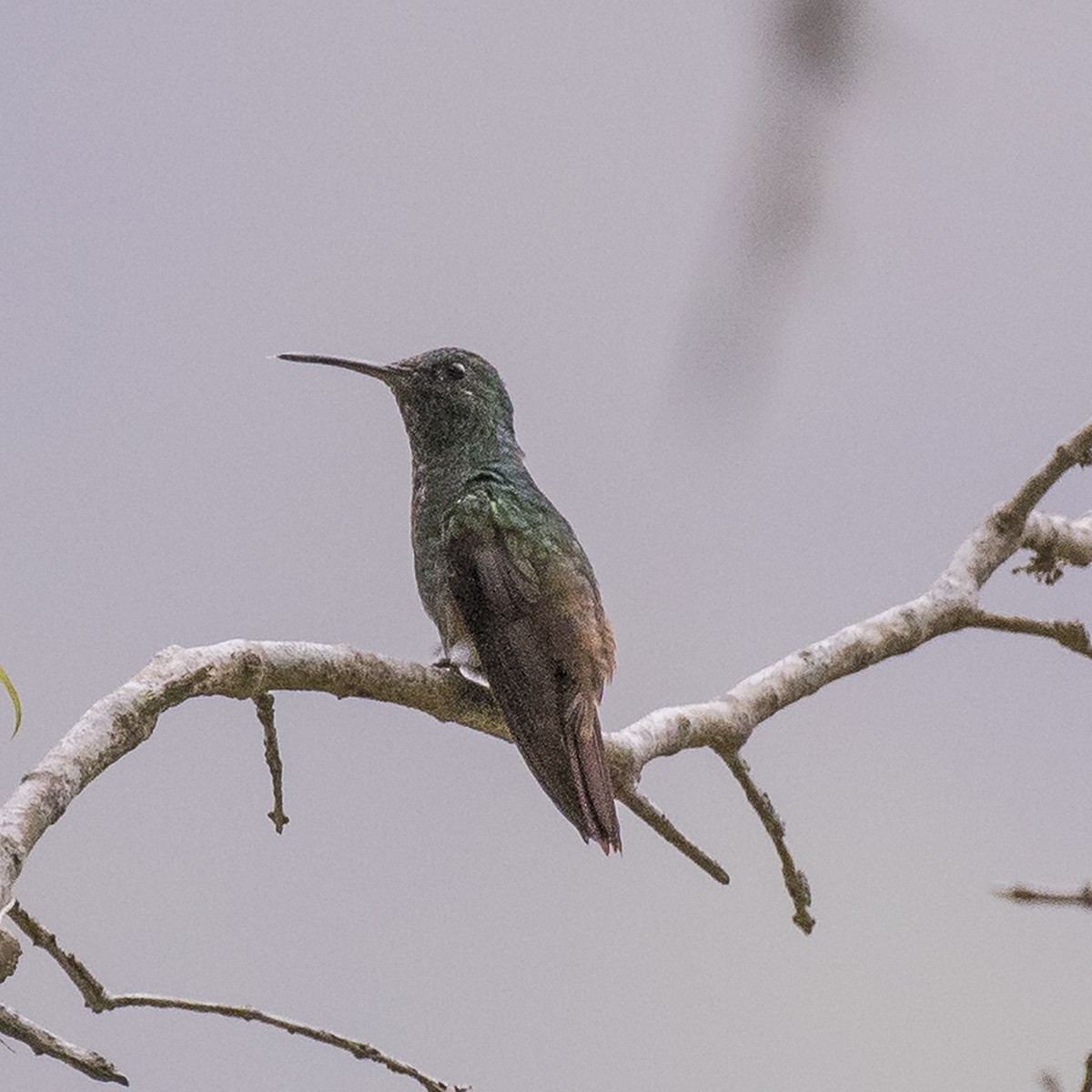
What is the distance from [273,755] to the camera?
2.92 m

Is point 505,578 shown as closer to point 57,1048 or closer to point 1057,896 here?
point 57,1048

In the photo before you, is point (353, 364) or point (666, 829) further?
point (353, 364)

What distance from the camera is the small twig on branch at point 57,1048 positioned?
1699mm

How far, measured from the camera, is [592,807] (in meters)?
3.18

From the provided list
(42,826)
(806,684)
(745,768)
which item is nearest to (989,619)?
(806,684)

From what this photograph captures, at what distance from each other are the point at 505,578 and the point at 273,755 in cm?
106

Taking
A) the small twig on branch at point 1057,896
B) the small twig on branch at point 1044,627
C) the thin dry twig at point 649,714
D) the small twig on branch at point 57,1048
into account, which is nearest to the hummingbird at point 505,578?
the thin dry twig at point 649,714

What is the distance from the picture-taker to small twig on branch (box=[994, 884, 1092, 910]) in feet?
4.53

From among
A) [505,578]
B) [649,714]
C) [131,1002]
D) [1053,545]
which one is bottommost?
[131,1002]

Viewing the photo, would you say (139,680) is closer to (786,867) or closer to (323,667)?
(323,667)

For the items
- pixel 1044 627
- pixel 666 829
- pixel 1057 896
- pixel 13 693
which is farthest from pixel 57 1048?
pixel 1044 627

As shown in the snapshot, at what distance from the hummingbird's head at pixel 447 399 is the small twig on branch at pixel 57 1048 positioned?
2958mm

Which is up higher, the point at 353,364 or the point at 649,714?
the point at 353,364

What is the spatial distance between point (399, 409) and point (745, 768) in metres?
1.92
